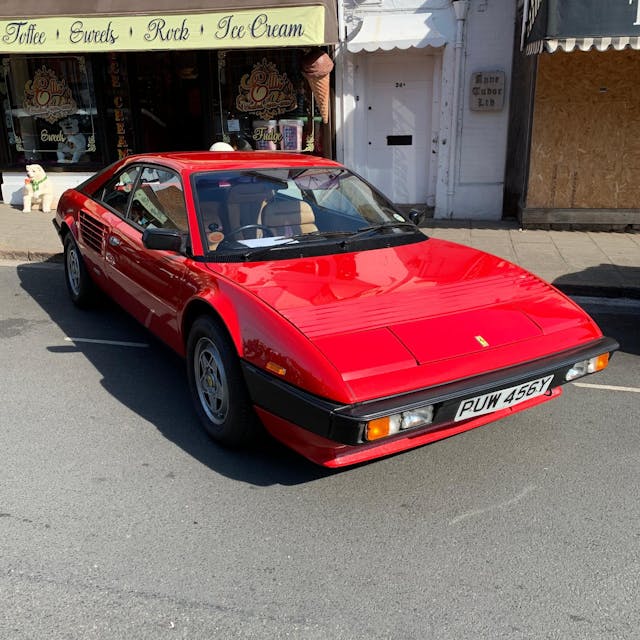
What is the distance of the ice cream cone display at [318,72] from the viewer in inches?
384

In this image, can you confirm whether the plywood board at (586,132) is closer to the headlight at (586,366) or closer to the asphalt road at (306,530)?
the asphalt road at (306,530)

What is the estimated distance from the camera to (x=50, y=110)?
11586mm

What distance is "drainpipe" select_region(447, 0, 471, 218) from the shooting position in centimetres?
945

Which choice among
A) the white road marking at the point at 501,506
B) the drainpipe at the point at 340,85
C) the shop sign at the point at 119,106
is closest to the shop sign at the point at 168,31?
the drainpipe at the point at 340,85

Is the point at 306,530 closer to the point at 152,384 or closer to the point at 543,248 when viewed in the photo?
the point at 152,384

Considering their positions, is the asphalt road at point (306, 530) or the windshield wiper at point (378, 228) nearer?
the asphalt road at point (306, 530)

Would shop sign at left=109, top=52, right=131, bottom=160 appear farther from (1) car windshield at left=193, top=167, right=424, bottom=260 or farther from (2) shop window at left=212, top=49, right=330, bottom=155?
(1) car windshield at left=193, top=167, right=424, bottom=260

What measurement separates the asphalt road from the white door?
6995 millimetres

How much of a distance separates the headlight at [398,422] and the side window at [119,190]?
9.82 feet

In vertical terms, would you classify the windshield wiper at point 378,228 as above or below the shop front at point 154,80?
below

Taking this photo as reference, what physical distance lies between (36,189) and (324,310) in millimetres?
9228

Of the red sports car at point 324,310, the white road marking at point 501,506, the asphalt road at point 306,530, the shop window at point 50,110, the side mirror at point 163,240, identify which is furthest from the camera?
the shop window at point 50,110

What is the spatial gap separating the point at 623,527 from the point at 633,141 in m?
7.69

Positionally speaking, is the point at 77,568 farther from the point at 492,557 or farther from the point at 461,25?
the point at 461,25
